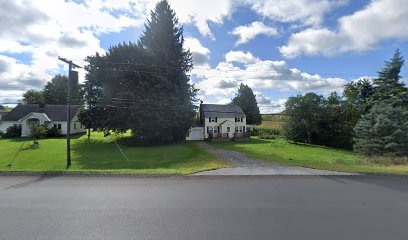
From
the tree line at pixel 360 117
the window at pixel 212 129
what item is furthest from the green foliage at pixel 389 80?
the window at pixel 212 129

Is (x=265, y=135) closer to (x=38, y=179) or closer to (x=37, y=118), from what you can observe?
(x=37, y=118)

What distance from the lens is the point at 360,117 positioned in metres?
38.0

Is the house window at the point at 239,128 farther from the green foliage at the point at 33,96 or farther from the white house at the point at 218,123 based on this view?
the green foliage at the point at 33,96

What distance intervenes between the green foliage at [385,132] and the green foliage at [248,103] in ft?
135

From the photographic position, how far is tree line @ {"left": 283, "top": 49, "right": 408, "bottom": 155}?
872 inches

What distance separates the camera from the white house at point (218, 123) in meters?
43.2

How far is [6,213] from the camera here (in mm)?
6070

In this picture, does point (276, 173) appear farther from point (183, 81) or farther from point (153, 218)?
point (183, 81)

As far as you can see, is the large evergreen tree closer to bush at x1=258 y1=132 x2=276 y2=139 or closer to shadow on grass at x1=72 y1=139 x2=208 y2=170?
shadow on grass at x1=72 y1=139 x2=208 y2=170

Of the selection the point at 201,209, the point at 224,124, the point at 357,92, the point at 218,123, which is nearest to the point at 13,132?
the point at 218,123

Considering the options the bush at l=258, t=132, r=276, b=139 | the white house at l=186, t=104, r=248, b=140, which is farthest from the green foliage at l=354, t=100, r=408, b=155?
the bush at l=258, t=132, r=276, b=139

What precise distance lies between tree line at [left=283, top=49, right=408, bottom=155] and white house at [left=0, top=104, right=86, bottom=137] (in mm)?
40695

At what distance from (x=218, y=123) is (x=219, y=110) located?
312 centimetres

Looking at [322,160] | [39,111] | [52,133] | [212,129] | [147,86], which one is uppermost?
[147,86]
